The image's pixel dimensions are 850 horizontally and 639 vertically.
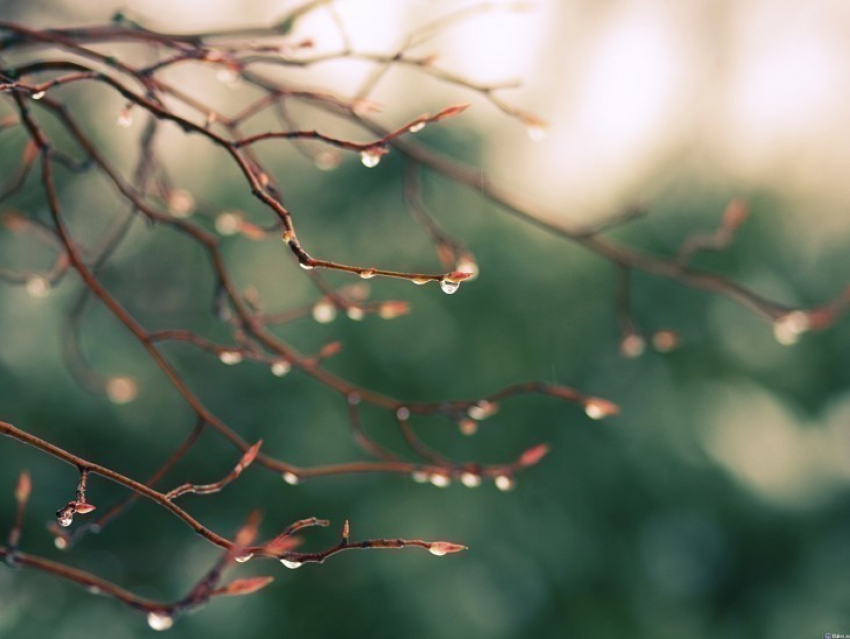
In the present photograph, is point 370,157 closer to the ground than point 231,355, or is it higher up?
higher up

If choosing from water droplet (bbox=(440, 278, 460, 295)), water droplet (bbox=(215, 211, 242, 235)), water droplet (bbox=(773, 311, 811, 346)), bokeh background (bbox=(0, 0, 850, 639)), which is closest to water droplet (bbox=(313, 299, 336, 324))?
water droplet (bbox=(215, 211, 242, 235))

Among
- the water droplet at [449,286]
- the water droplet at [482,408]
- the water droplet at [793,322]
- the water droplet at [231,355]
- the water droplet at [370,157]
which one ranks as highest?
the water droplet at [793,322]

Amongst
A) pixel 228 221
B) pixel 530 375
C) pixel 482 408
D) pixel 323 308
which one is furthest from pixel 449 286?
pixel 530 375

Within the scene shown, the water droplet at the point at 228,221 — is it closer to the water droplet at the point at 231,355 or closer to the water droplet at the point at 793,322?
the water droplet at the point at 231,355

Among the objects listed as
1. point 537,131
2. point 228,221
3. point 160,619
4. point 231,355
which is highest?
point 537,131

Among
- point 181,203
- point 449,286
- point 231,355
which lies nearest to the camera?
point 449,286

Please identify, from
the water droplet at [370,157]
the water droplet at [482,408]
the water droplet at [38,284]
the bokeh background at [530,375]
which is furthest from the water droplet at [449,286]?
the bokeh background at [530,375]

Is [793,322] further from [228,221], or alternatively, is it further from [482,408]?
[228,221]

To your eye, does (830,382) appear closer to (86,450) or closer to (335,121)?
(335,121)

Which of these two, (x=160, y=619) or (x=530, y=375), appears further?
(x=530, y=375)
